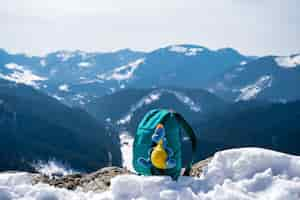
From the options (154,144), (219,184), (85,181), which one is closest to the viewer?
(219,184)

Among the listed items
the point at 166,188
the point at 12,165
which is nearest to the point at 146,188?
the point at 166,188

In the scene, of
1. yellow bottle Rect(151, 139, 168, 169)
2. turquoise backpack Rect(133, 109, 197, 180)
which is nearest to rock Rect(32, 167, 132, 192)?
turquoise backpack Rect(133, 109, 197, 180)

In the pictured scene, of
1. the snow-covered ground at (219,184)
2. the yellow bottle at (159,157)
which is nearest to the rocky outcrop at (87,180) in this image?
the snow-covered ground at (219,184)

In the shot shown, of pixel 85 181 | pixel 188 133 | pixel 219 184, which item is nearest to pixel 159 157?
pixel 188 133

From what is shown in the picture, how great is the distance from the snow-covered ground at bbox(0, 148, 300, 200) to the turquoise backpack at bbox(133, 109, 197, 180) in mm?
685

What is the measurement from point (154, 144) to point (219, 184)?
6.65ft

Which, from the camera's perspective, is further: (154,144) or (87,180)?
(87,180)

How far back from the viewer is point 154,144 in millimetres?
11453

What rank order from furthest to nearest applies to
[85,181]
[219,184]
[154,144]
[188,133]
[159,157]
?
[85,181]
[188,133]
[154,144]
[159,157]
[219,184]

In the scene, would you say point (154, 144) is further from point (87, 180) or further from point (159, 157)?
point (87, 180)

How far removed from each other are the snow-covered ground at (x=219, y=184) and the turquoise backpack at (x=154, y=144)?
68cm

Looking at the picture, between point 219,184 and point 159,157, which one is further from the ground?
point 159,157

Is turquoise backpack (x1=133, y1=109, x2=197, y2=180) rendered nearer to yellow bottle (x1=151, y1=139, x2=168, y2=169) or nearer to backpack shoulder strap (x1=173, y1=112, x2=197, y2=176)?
backpack shoulder strap (x1=173, y1=112, x2=197, y2=176)

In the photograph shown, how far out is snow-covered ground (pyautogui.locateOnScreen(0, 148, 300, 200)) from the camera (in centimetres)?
991
